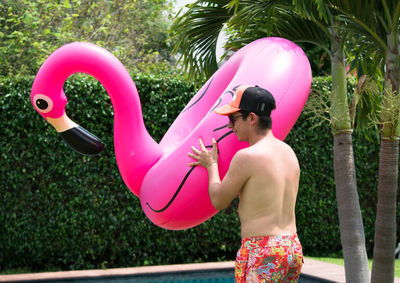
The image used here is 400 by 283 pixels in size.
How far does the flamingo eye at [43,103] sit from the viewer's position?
10.9ft

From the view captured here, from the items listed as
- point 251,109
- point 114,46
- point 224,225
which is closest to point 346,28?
point 251,109

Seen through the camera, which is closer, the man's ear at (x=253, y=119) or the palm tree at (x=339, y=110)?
the man's ear at (x=253, y=119)

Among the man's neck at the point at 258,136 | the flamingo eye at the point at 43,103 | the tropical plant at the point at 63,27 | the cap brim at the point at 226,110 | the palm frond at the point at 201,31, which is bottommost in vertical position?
the man's neck at the point at 258,136

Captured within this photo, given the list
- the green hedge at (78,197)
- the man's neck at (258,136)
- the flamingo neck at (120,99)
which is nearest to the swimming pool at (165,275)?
the green hedge at (78,197)

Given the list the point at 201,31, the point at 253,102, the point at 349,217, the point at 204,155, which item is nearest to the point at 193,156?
the point at 204,155

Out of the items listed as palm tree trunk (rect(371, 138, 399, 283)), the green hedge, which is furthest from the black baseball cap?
the green hedge

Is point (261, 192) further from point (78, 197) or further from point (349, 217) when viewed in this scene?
point (78, 197)

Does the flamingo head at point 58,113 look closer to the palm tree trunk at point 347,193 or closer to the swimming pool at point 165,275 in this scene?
the palm tree trunk at point 347,193

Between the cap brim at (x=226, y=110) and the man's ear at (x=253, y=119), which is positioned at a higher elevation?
the cap brim at (x=226, y=110)

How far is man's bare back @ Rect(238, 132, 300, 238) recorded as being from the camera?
2.70 meters

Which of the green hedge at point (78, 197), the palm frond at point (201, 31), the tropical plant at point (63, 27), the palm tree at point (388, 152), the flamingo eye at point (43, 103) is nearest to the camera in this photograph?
the flamingo eye at point (43, 103)

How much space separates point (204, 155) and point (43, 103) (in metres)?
1.13

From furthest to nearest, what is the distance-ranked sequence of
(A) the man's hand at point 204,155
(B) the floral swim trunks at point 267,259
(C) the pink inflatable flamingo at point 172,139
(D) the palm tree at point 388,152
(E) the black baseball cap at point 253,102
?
(D) the palm tree at point 388,152 → (C) the pink inflatable flamingo at point 172,139 → (A) the man's hand at point 204,155 → (E) the black baseball cap at point 253,102 → (B) the floral swim trunks at point 267,259

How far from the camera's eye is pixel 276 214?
2.72m
